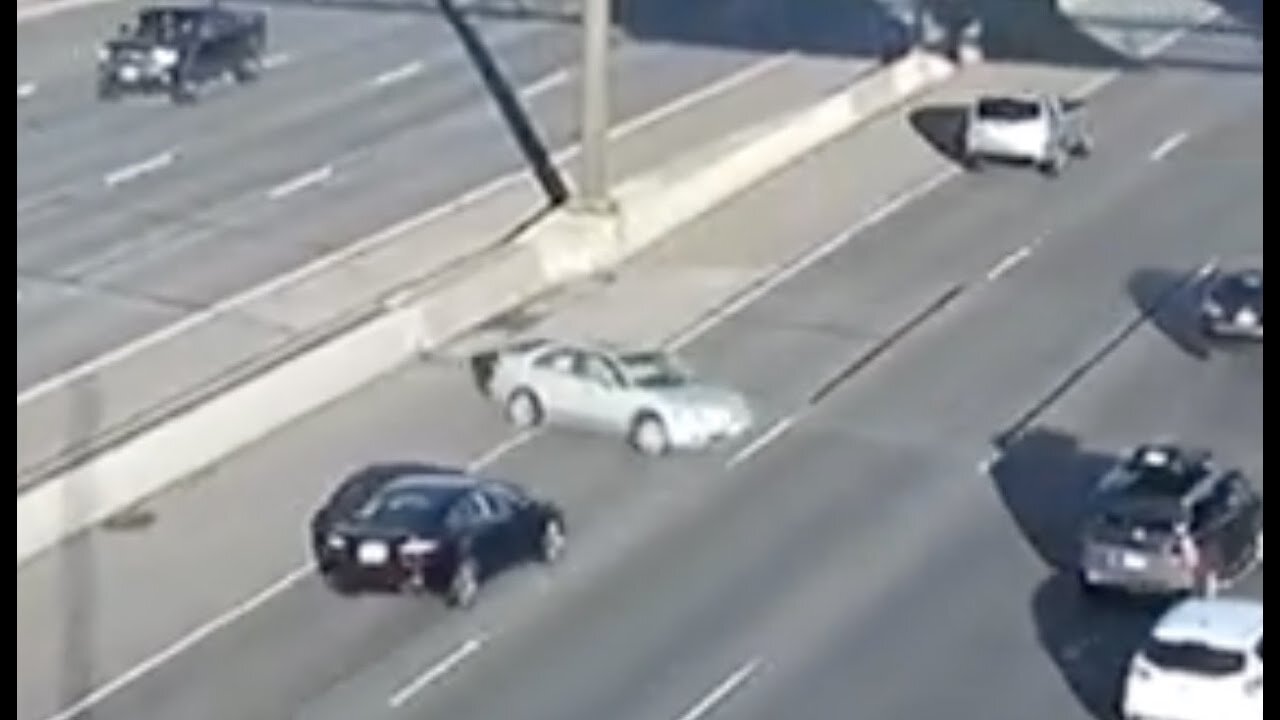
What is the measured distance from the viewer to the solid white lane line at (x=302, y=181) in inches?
358

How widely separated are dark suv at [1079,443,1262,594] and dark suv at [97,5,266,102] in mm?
1802

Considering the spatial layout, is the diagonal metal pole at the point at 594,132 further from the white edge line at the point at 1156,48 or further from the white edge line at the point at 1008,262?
the white edge line at the point at 1156,48

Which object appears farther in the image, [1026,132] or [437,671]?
[1026,132]

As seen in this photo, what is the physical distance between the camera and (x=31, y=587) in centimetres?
589

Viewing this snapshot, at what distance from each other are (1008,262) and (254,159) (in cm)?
187

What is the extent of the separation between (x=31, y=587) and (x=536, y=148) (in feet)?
12.2

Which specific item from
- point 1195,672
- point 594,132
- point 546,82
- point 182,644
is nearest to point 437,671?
point 182,644

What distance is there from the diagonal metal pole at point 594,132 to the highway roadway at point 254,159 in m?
0.06

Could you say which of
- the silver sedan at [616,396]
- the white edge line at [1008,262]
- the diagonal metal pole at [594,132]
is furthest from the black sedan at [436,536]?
the diagonal metal pole at [594,132]

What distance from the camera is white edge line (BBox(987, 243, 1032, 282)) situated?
27.2ft

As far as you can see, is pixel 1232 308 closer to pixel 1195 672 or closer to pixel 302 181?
pixel 302 181

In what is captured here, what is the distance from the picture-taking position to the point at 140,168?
9.02 metres

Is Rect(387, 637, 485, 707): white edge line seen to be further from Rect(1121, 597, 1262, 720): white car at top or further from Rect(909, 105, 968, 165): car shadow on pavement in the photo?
Rect(909, 105, 968, 165): car shadow on pavement
